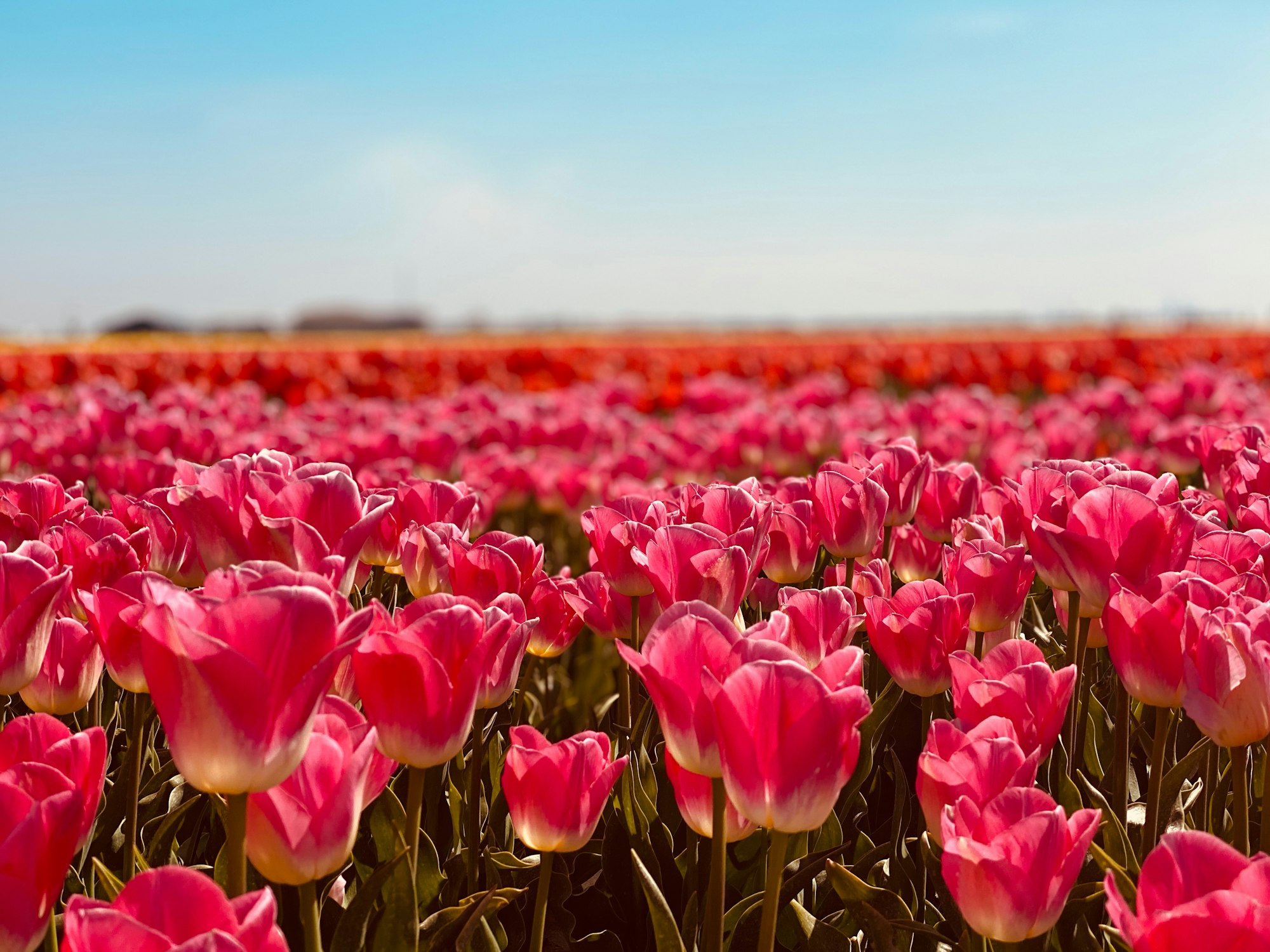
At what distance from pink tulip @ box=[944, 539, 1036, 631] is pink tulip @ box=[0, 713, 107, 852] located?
1.37 m

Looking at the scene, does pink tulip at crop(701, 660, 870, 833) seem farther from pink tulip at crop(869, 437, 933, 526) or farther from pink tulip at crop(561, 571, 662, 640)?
pink tulip at crop(869, 437, 933, 526)

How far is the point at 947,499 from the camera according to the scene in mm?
2807

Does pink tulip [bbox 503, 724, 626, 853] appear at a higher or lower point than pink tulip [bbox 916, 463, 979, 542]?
lower

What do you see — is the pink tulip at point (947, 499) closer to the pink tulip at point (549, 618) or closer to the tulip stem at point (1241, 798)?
the pink tulip at point (549, 618)

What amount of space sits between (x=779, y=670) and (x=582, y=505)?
10.9ft

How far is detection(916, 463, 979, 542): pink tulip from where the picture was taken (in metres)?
2.79

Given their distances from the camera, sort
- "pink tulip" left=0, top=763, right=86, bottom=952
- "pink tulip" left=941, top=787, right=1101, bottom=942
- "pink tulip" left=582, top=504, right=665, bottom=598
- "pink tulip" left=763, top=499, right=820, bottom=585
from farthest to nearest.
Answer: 1. "pink tulip" left=763, top=499, right=820, bottom=585
2. "pink tulip" left=582, top=504, right=665, bottom=598
3. "pink tulip" left=941, top=787, right=1101, bottom=942
4. "pink tulip" left=0, top=763, right=86, bottom=952

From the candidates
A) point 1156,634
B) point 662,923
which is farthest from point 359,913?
point 1156,634

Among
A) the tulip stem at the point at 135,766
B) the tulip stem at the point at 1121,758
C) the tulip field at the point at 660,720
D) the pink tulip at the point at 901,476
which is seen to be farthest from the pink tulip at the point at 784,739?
the pink tulip at the point at 901,476

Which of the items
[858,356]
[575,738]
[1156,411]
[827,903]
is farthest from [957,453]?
[858,356]

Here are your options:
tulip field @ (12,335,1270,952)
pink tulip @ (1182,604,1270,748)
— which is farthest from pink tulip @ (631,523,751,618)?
pink tulip @ (1182,604,1270,748)

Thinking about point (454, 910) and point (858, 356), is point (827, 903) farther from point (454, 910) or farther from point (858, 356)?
point (858, 356)

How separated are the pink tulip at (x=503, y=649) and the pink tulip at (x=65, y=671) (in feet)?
2.20

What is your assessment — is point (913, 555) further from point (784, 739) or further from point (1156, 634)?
point (784, 739)
